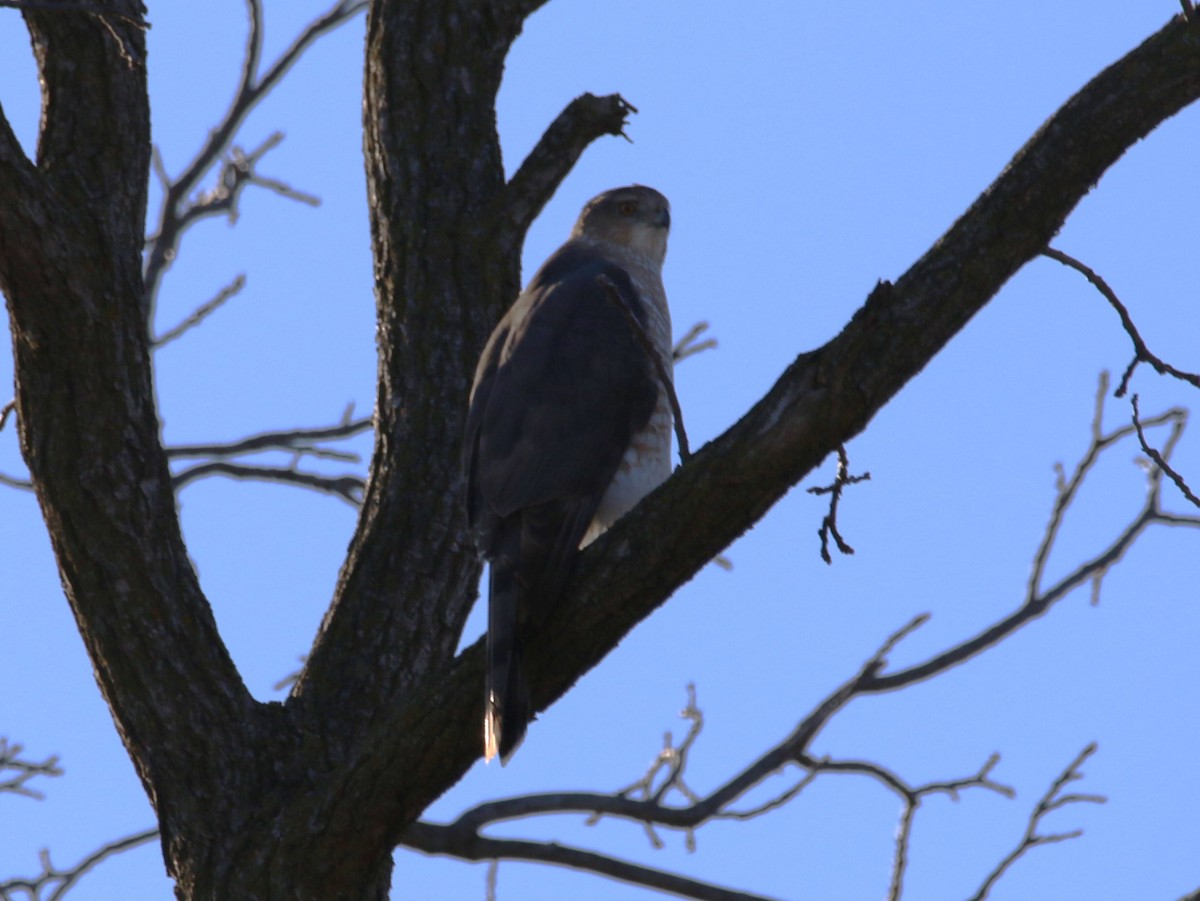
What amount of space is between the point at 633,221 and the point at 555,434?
78.0 inches

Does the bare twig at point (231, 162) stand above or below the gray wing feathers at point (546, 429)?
above

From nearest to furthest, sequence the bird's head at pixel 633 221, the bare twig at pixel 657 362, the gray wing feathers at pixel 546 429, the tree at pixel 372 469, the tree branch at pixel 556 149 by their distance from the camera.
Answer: the tree at pixel 372 469
the bare twig at pixel 657 362
the gray wing feathers at pixel 546 429
the tree branch at pixel 556 149
the bird's head at pixel 633 221

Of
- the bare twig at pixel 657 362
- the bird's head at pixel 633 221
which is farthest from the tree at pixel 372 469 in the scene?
the bird's head at pixel 633 221

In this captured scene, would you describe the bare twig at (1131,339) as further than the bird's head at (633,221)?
No

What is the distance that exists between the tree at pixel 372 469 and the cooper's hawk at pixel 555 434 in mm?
189

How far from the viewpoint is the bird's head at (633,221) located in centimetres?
595

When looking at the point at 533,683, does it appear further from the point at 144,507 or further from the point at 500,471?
the point at 144,507

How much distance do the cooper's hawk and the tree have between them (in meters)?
0.19

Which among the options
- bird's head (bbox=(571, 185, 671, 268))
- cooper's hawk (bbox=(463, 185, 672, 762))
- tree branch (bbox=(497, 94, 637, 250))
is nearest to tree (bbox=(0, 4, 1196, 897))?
tree branch (bbox=(497, 94, 637, 250))

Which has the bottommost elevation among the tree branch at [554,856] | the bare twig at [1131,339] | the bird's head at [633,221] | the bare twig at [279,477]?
the tree branch at [554,856]

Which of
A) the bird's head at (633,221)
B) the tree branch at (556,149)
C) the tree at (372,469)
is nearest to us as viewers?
the tree at (372,469)

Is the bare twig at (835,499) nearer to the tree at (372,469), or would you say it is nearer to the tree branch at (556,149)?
the tree at (372,469)

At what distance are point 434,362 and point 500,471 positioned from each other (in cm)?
66

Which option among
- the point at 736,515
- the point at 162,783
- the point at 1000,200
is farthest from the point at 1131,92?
the point at 162,783
